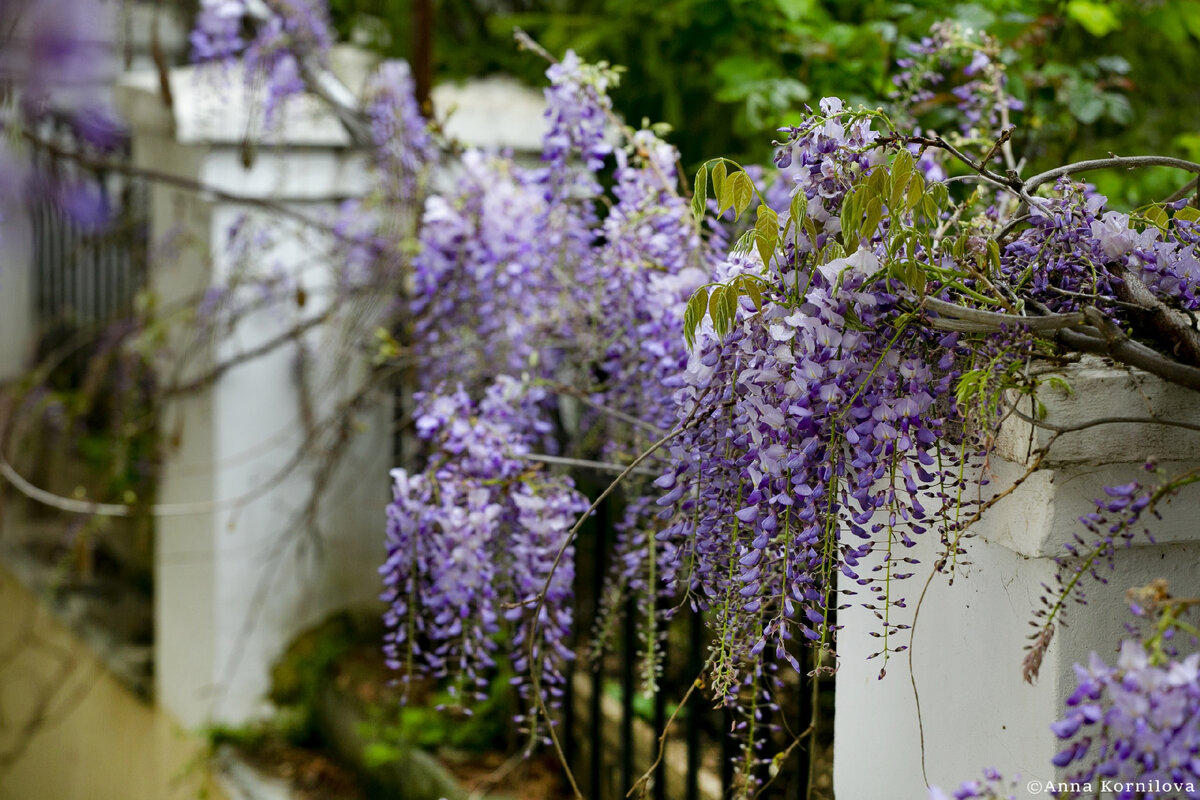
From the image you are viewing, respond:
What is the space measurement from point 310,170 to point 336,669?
1458 millimetres

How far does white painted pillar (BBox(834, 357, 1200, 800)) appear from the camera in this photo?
1.06 m

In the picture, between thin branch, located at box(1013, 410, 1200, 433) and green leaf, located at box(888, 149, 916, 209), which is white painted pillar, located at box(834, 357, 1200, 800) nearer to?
thin branch, located at box(1013, 410, 1200, 433)

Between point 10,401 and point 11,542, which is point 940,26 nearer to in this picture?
point 10,401

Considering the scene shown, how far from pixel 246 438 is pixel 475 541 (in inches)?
71.8

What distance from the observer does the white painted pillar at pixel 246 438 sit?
3166 millimetres

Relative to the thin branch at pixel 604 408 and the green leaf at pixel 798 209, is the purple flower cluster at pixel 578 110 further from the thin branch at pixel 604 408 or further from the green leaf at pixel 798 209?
the green leaf at pixel 798 209

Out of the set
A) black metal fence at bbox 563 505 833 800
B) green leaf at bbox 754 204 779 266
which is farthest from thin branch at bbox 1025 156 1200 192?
black metal fence at bbox 563 505 833 800

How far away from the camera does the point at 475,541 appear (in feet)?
5.34

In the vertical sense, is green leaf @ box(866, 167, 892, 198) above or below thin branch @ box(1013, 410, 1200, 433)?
above

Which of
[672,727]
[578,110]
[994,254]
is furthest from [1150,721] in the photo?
[672,727]

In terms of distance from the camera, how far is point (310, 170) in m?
3.22

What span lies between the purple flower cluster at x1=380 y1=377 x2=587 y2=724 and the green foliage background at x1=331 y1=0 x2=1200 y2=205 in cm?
78

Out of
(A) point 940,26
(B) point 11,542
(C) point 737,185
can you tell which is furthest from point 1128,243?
(B) point 11,542

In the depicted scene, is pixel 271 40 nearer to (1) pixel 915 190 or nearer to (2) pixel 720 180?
(2) pixel 720 180
